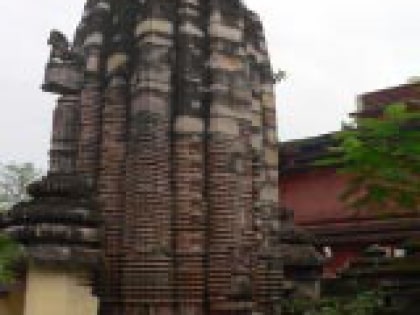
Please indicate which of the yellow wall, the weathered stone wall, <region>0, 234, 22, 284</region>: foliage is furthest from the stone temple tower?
<region>0, 234, 22, 284</region>: foliage

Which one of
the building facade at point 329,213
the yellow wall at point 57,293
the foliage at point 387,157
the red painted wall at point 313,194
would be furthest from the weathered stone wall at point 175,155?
the red painted wall at point 313,194

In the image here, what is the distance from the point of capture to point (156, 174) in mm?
9273

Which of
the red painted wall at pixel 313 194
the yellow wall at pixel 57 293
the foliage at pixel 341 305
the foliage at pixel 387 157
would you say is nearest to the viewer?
the foliage at pixel 387 157

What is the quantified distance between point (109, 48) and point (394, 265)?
14.5 ft

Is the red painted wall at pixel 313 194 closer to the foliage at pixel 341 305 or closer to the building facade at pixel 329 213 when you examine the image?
the building facade at pixel 329 213

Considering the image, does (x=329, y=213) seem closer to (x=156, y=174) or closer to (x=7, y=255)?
(x=156, y=174)

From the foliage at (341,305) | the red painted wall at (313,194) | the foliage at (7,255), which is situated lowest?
the foliage at (341,305)

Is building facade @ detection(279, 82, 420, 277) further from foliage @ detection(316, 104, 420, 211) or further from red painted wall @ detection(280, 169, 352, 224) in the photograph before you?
foliage @ detection(316, 104, 420, 211)

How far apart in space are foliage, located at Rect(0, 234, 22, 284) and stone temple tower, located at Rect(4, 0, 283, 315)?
115 cm

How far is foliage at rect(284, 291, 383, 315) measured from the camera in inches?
381

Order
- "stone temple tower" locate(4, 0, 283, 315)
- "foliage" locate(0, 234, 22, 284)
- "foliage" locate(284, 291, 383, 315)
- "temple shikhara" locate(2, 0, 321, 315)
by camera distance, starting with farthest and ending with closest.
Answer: "foliage" locate(284, 291, 383, 315)
"stone temple tower" locate(4, 0, 283, 315)
"temple shikhara" locate(2, 0, 321, 315)
"foliage" locate(0, 234, 22, 284)

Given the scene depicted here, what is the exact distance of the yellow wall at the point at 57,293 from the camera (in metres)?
8.70

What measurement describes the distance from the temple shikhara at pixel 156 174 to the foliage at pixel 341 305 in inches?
10.5

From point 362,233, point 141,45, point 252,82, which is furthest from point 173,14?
point 362,233
